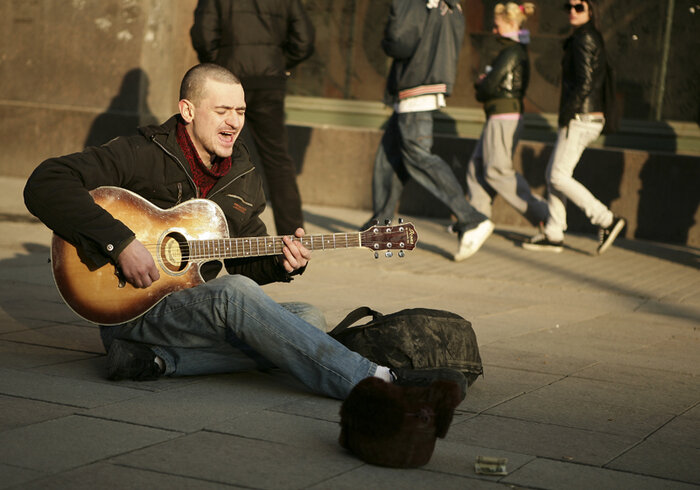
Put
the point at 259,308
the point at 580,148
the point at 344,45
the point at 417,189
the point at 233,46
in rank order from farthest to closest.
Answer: the point at 344,45
the point at 417,189
the point at 580,148
the point at 233,46
the point at 259,308

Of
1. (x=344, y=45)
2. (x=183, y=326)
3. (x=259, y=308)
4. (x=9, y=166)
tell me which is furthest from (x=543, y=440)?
(x=9, y=166)

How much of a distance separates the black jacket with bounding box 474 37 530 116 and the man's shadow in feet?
13.5

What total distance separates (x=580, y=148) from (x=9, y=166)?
6.54 m

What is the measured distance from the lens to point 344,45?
1220 centimetres

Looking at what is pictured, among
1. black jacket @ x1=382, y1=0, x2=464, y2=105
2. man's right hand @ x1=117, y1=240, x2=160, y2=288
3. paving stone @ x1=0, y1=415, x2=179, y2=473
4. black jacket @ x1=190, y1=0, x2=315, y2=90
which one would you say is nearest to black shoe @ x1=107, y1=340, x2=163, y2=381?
man's right hand @ x1=117, y1=240, x2=160, y2=288

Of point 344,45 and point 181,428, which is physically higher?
point 344,45

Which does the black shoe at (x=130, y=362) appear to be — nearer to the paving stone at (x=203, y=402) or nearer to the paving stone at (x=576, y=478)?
the paving stone at (x=203, y=402)

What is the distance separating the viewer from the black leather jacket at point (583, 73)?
347 inches

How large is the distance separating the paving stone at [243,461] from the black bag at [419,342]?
2.76 feet

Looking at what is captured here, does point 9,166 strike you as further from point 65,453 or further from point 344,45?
point 65,453

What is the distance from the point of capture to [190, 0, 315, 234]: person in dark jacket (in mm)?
8359

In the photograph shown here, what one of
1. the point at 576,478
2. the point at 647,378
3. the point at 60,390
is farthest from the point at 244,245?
the point at 647,378

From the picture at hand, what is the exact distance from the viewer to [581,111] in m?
8.95

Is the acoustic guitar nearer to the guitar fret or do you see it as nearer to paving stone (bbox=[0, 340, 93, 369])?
the guitar fret
